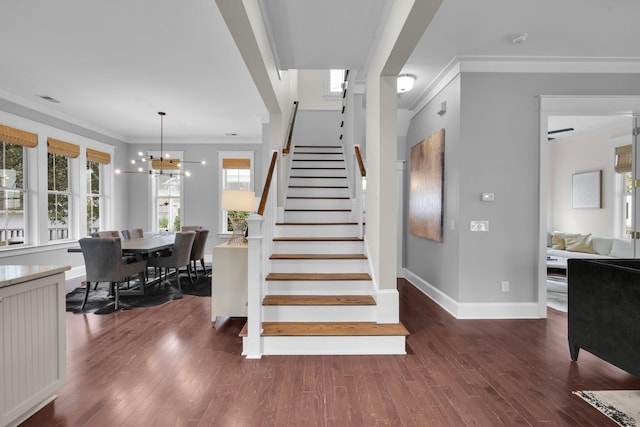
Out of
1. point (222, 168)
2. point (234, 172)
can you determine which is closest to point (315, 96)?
point (234, 172)

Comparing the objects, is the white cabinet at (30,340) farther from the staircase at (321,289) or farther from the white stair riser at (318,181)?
the white stair riser at (318,181)

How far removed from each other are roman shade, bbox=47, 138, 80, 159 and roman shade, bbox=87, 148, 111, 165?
32 cm

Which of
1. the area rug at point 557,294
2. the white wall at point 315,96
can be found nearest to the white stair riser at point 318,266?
the area rug at point 557,294

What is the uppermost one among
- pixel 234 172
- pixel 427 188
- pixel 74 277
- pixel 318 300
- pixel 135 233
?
pixel 234 172

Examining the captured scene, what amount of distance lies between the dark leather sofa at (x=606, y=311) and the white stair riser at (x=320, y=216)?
259 centimetres

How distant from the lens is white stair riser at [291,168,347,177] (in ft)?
18.2

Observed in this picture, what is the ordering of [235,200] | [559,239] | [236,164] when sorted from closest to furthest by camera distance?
[235,200], [559,239], [236,164]

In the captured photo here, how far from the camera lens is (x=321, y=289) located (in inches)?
134

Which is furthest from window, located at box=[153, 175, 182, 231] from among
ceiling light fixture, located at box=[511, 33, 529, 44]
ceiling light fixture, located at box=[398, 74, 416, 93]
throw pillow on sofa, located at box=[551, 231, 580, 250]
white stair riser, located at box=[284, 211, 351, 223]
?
throw pillow on sofa, located at box=[551, 231, 580, 250]

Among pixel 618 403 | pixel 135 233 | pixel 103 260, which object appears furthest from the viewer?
pixel 135 233

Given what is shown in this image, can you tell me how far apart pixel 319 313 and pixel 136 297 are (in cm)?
306

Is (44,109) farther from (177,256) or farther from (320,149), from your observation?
(320,149)

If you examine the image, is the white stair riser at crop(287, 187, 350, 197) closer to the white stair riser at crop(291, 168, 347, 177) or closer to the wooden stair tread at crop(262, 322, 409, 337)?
the white stair riser at crop(291, 168, 347, 177)

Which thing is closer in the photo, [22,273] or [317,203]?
[22,273]
